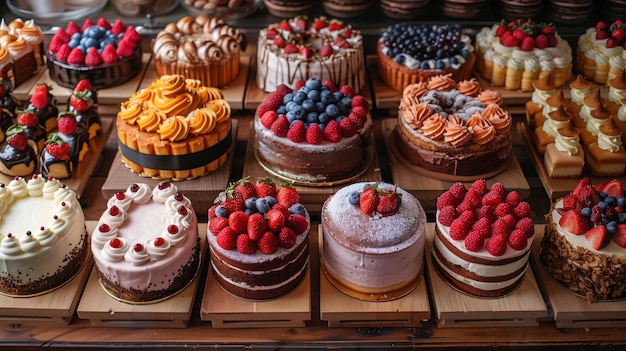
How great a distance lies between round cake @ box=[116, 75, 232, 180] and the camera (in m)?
3.55

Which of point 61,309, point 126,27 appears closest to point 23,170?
point 61,309

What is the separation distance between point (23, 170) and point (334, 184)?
162 centimetres

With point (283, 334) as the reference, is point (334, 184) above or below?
above

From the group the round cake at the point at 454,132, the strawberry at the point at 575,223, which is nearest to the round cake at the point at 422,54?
the round cake at the point at 454,132

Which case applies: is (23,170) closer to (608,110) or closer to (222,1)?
(222,1)

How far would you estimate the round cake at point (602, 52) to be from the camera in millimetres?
4328

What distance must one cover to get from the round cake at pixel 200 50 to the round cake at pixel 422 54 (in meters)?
0.93

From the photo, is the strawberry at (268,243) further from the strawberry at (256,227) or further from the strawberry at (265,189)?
the strawberry at (265,189)

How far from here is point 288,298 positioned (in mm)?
3076

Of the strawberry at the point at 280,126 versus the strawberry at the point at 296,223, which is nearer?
the strawberry at the point at 296,223

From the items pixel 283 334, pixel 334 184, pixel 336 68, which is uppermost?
pixel 336 68

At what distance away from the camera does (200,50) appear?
427cm

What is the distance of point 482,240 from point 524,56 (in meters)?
1.75

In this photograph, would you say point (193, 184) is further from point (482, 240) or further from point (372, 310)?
point (482, 240)
